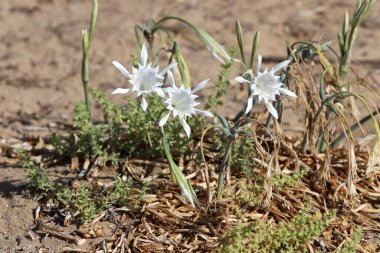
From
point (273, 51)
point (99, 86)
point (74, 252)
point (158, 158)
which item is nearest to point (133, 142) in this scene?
point (158, 158)

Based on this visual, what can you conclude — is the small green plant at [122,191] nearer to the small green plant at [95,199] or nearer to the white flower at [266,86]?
the small green plant at [95,199]

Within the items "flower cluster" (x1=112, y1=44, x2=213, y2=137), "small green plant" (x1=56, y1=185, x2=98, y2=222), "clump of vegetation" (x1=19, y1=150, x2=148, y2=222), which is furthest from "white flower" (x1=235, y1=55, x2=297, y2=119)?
"small green plant" (x1=56, y1=185, x2=98, y2=222)

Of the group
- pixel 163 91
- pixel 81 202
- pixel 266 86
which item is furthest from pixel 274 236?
pixel 81 202

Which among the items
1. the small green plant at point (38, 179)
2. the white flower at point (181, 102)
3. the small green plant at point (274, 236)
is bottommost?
the small green plant at point (274, 236)

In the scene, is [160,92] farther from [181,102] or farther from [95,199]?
[95,199]

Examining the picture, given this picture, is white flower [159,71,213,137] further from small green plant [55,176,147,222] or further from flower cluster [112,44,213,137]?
small green plant [55,176,147,222]

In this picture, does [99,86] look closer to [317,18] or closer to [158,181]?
[158,181]

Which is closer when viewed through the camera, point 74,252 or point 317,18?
point 74,252

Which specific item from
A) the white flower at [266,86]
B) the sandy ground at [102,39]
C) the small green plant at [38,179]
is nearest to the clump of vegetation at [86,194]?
the small green plant at [38,179]
